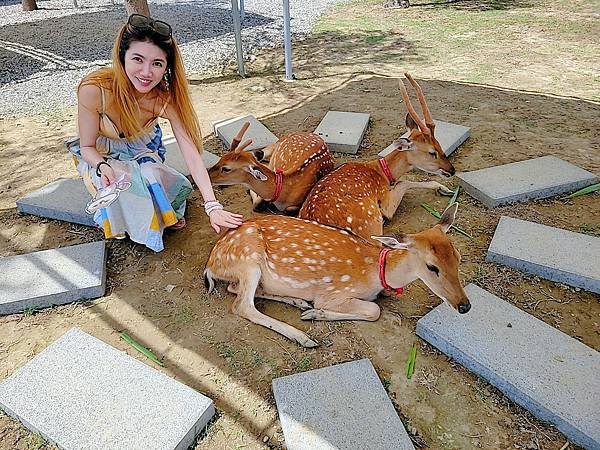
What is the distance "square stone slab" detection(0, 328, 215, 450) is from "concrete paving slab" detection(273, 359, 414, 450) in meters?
0.34

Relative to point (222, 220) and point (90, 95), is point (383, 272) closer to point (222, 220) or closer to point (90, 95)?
point (222, 220)

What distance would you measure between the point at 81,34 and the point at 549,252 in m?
8.69

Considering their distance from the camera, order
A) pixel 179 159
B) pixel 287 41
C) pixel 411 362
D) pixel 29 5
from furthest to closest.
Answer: pixel 29 5, pixel 287 41, pixel 179 159, pixel 411 362

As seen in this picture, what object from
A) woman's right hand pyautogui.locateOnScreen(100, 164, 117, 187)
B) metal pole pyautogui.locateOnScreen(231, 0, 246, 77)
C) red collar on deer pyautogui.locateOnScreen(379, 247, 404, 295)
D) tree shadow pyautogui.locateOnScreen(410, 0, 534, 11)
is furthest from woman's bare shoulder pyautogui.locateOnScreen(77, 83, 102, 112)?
tree shadow pyautogui.locateOnScreen(410, 0, 534, 11)

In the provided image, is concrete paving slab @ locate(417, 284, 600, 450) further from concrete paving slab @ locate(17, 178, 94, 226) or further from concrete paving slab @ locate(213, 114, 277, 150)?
concrete paving slab @ locate(213, 114, 277, 150)

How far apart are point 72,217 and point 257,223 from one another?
1.41 meters

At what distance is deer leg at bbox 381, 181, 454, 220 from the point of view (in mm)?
3283

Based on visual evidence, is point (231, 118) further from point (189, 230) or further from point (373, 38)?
point (373, 38)

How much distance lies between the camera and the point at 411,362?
2213 mm

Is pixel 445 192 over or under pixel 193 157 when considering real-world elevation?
under

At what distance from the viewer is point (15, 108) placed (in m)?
5.41

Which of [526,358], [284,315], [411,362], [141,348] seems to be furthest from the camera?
[284,315]

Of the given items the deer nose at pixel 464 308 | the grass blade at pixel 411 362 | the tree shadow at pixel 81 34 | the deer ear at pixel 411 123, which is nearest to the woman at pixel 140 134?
the grass blade at pixel 411 362

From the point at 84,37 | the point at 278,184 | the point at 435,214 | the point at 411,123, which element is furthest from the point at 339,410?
the point at 84,37
